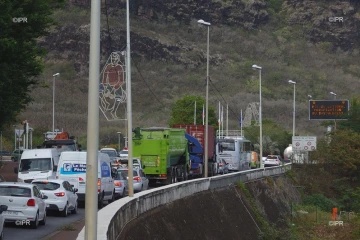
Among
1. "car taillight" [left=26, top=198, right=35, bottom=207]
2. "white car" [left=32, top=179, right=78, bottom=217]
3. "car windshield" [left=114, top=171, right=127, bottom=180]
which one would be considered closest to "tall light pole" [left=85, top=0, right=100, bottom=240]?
"car taillight" [left=26, top=198, right=35, bottom=207]

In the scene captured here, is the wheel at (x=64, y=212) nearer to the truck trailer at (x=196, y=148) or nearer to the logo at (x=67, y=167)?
the logo at (x=67, y=167)

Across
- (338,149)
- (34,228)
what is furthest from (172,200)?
(338,149)

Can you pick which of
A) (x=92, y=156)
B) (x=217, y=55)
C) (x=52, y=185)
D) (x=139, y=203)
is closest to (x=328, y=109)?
(x=52, y=185)

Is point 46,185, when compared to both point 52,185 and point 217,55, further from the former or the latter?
→ point 217,55

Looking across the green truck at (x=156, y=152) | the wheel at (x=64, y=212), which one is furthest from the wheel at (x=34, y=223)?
the green truck at (x=156, y=152)

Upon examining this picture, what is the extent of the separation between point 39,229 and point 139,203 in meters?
3.44

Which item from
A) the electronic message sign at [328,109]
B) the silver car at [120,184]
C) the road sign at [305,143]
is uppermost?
the electronic message sign at [328,109]

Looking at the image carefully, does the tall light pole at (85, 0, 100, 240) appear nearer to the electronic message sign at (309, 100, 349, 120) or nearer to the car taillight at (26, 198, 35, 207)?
the car taillight at (26, 198, 35, 207)

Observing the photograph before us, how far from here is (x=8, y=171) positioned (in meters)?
57.1

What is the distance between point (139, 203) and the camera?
1011 inches

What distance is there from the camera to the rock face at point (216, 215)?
86.5 ft

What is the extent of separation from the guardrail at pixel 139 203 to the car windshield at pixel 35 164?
23.8ft

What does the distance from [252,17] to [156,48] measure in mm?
34436

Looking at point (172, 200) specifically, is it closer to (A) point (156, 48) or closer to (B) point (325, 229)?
(B) point (325, 229)
